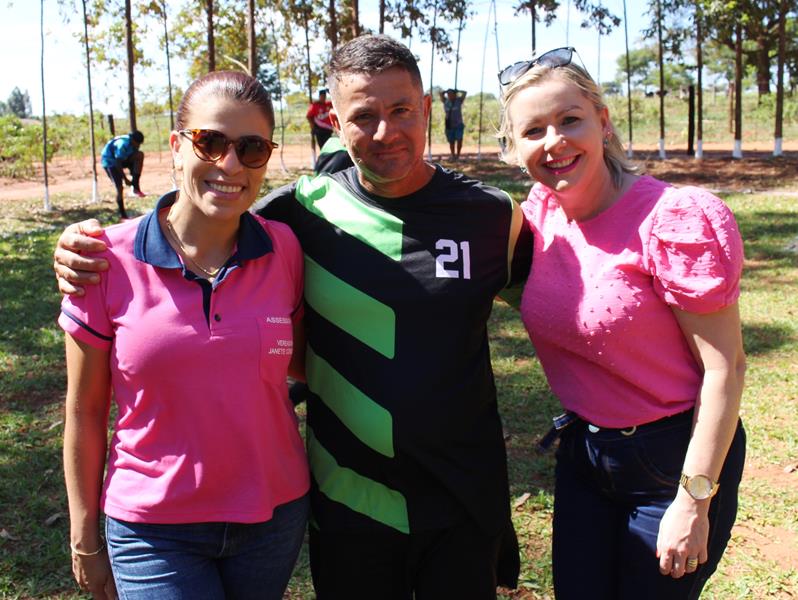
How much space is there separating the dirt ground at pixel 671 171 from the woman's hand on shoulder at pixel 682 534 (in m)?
10.7

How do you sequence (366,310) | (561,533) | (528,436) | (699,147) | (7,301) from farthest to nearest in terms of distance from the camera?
(699,147) → (7,301) → (528,436) → (561,533) → (366,310)

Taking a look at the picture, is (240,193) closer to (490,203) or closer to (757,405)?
(490,203)

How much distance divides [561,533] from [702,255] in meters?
0.89

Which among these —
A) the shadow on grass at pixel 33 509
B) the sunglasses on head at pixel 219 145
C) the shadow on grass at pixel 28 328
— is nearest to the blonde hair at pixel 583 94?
the sunglasses on head at pixel 219 145

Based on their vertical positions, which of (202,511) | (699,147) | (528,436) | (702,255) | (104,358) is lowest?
(528,436)

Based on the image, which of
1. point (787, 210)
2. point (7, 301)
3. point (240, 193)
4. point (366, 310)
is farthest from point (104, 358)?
point (787, 210)

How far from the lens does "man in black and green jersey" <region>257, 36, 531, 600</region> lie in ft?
7.27

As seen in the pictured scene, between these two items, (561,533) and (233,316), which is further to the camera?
(561,533)

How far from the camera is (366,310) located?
2223 mm

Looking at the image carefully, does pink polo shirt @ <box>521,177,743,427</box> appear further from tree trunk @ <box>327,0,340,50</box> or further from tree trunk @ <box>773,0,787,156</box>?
tree trunk @ <box>327,0,340,50</box>

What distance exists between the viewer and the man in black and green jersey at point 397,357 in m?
2.22

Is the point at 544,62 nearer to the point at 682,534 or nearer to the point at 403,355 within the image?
the point at 403,355

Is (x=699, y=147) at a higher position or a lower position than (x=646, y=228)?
higher

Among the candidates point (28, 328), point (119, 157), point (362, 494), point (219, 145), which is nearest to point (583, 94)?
point (219, 145)
